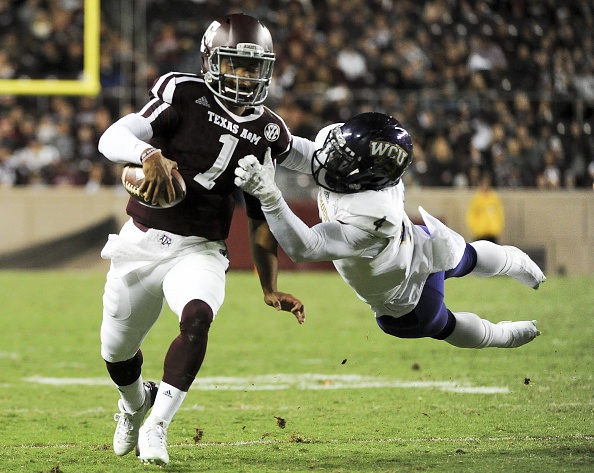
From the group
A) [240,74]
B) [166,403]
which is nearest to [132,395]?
[166,403]

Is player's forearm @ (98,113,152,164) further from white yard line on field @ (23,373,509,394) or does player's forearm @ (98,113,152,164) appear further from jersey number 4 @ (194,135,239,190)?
white yard line on field @ (23,373,509,394)

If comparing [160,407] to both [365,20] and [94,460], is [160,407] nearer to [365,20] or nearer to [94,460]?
[94,460]

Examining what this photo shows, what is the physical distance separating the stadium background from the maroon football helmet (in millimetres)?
9536

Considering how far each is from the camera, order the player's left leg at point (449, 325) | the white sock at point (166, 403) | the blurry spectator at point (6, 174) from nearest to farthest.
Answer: the white sock at point (166, 403)
the player's left leg at point (449, 325)
the blurry spectator at point (6, 174)

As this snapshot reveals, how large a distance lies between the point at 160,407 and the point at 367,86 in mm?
11573

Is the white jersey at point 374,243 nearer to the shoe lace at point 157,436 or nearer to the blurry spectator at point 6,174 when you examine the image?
the shoe lace at point 157,436

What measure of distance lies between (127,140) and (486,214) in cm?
1112

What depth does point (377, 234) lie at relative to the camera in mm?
4059

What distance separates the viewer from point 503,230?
1542 centimetres

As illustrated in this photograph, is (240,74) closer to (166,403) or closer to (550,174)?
(166,403)

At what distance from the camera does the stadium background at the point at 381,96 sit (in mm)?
13781

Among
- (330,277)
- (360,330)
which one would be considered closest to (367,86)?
(330,277)

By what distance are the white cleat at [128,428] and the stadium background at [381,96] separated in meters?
9.52

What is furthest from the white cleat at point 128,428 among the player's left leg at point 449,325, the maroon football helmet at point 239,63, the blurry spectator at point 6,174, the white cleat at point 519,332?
the blurry spectator at point 6,174
